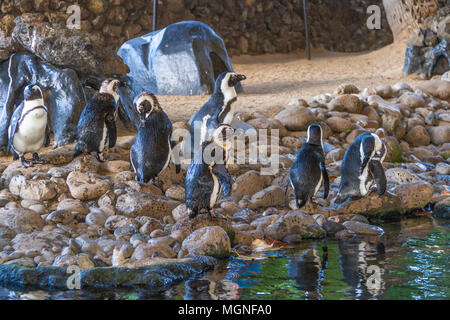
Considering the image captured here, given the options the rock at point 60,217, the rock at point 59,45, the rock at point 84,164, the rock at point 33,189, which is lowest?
the rock at point 60,217

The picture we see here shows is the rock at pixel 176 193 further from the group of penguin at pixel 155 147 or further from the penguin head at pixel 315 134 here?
the penguin head at pixel 315 134

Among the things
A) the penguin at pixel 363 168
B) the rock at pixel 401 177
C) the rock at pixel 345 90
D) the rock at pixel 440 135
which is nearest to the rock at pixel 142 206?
the penguin at pixel 363 168

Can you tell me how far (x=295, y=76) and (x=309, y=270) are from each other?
976 centimetres

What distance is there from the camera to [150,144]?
5344 millimetres

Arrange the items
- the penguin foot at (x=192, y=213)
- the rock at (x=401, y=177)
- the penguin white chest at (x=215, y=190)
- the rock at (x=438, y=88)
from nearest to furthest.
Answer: the penguin white chest at (x=215, y=190)
the penguin foot at (x=192, y=213)
the rock at (x=401, y=177)
the rock at (x=438, y=88)

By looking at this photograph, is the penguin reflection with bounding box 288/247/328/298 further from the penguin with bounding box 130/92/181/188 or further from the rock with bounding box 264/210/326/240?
the penguin with bounding box 130/92/181/188

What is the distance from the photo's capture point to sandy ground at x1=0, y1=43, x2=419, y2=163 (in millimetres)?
9454

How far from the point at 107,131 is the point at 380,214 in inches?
113

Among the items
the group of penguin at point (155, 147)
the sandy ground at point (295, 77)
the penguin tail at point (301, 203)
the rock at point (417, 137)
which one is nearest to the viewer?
the group of penguin at point (155, 147)

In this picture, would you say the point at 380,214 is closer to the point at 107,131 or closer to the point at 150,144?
the point at 150,144

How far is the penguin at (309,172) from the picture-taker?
539 centimetres

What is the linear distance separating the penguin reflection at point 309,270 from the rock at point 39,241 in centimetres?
177

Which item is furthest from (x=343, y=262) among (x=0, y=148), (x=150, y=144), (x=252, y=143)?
(x=0, y=148)

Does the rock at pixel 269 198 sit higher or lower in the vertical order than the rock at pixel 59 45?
lower
